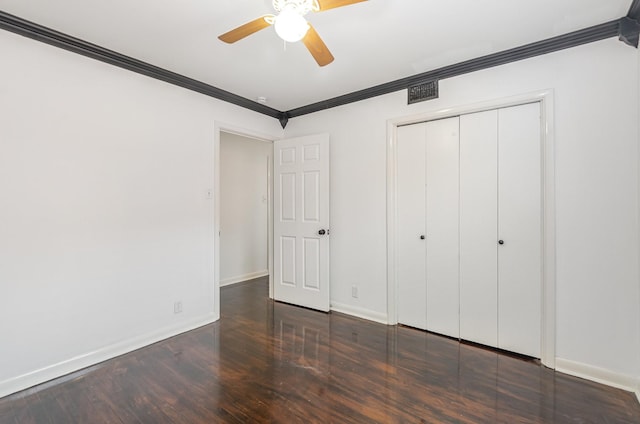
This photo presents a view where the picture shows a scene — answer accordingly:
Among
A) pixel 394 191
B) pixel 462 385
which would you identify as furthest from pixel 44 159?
pixel 462 385

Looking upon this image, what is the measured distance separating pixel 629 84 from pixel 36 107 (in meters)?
4.07

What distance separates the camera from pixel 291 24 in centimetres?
139

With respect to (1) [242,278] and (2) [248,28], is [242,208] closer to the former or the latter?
(1) [242,278]

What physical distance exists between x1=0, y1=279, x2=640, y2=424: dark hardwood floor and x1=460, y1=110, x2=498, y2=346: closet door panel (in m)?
0.27

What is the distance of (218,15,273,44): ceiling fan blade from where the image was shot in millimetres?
1562

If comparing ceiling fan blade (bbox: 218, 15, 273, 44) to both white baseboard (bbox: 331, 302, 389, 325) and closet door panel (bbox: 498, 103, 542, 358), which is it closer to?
closet door panel (bbox: 498, 103, 542, 358)

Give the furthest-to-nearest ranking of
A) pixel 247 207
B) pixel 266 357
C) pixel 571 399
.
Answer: pixel 247 207 → pixel 266 357 → pixel 571 399

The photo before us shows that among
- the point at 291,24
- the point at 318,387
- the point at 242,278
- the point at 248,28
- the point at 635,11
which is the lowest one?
the point at 318,387

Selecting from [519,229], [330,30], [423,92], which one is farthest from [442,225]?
[330,30]

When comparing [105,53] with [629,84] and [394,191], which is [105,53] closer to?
[394,191]

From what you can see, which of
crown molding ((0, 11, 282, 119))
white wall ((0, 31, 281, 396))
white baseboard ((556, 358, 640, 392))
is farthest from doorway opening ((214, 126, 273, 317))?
white baseboard ((556, 358, 640, 392))

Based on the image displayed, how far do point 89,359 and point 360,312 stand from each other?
8.00 feet

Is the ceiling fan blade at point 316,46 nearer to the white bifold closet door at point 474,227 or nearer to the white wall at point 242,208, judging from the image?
the white bifold closet door at point 474,227

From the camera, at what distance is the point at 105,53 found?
7.68 ft
